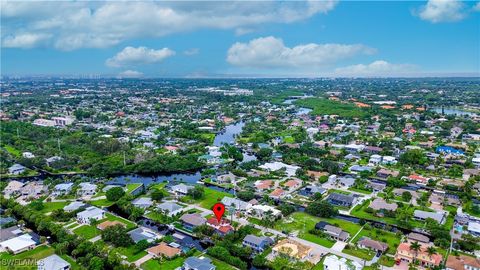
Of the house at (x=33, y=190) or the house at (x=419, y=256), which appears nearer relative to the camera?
the house at (x=419, y=256)

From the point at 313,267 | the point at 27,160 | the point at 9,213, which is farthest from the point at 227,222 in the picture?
the point at 27,160

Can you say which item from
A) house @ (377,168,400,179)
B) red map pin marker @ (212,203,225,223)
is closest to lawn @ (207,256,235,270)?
red map pin marker @ (212,203,225,223)

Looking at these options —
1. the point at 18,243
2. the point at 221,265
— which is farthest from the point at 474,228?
the point at 18,243

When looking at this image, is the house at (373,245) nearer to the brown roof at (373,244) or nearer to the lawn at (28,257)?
the brown roof at (373,244)

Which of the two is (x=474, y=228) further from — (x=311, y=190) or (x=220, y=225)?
(x=220, y=225)

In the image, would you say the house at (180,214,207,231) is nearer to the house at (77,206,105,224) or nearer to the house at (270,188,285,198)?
the house at (77,206,105,224)

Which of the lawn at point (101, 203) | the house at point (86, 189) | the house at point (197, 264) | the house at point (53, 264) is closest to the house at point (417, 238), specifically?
the house at point (197, 264)

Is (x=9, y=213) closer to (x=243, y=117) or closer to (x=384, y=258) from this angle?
(x=384, y=258)
